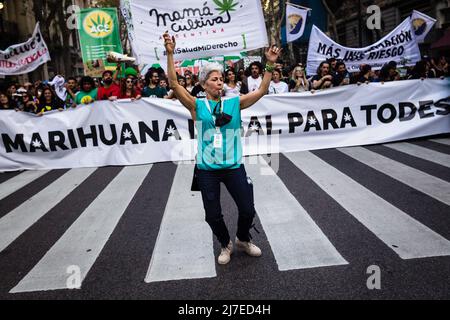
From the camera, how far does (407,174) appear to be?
5914 millimetres

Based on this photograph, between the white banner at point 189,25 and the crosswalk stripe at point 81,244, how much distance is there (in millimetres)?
2730

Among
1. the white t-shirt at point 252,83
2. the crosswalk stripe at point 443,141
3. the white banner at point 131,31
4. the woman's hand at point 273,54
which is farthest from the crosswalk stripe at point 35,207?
the crosswalk stripe at point 443,141

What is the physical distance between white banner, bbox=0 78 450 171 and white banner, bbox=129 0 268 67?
1.15 meters

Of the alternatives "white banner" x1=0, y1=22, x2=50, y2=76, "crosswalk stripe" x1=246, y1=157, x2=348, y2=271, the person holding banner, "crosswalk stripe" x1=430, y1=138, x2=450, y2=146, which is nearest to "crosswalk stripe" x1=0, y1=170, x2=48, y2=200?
"white banner" x1=0, y1=22, x2=50, y2=76

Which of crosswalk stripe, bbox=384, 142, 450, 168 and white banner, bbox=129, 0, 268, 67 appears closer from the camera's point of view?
crosswalk stripe, bbox=384, 142, 450, 168

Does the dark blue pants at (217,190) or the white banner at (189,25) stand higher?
the white banner at (189,25)

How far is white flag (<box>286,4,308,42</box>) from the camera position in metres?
11.2

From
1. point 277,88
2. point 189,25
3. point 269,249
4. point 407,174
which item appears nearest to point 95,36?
point 189,25

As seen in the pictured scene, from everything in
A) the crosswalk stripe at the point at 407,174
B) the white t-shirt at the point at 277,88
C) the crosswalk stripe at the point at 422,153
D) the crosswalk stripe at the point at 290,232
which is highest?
the white t-shirt at the point at 277,88

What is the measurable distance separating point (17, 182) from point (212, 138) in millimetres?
5444

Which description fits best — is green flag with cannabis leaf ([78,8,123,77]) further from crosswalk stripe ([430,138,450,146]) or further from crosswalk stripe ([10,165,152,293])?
crosswalk stripe ([430,138,450,146])

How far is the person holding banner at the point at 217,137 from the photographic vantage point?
3311mm

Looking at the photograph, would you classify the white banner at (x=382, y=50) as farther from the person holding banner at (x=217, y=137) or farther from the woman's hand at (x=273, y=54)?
the person holding banner at (x=217, y=137)

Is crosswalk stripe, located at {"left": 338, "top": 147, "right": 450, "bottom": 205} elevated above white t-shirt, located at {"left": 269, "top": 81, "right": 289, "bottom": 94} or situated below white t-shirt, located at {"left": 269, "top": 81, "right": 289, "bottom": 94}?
below
